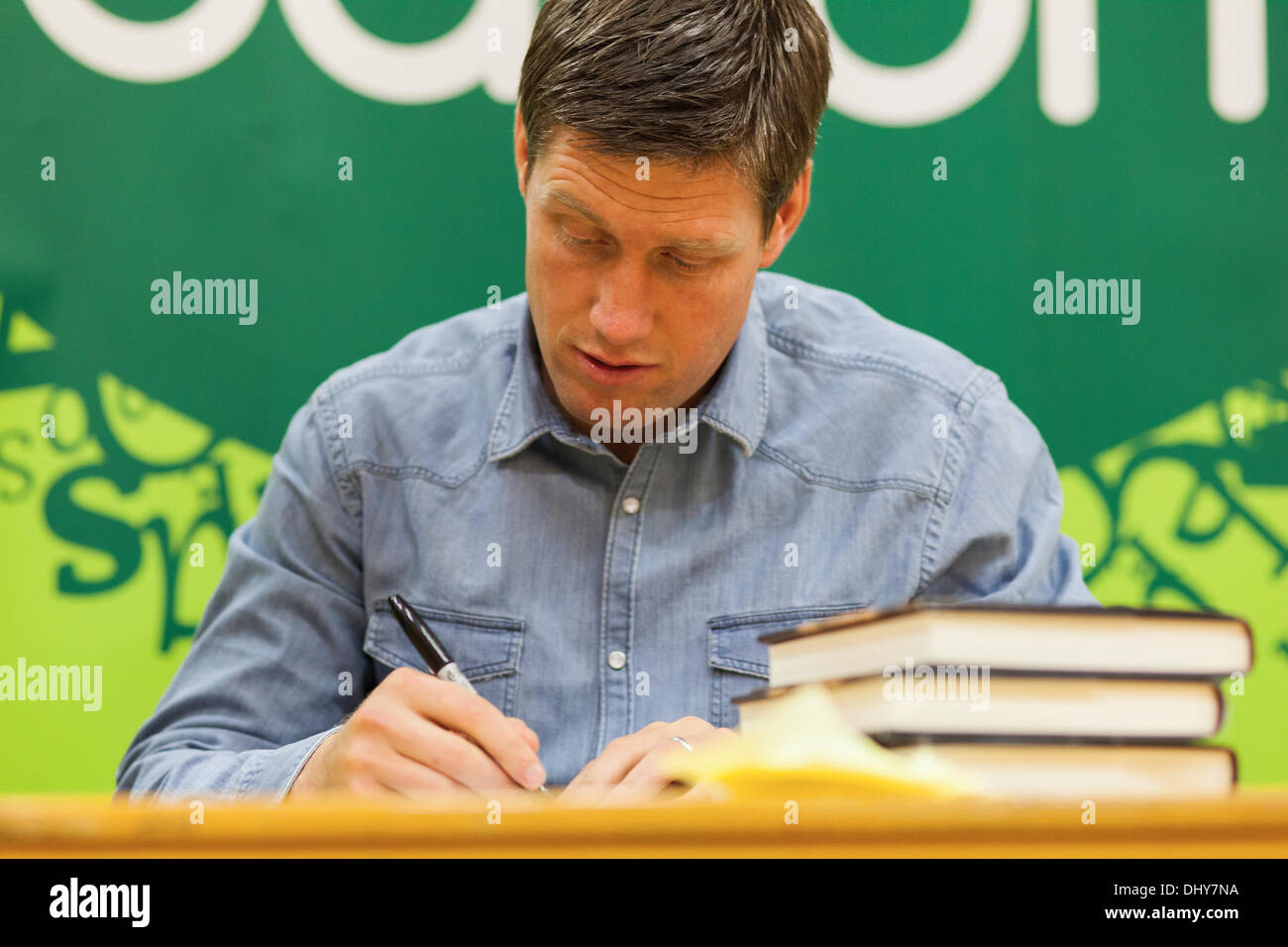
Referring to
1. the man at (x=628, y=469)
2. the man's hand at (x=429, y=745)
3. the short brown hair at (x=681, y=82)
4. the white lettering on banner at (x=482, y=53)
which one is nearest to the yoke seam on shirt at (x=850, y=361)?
the man at (x=628, y=469)

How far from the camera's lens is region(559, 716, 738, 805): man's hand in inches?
32.2

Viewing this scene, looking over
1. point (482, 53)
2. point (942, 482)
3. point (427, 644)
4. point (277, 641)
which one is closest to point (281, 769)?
point (427, 644)

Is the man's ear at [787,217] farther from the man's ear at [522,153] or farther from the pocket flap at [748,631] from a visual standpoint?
the pocket flap at [748,631]

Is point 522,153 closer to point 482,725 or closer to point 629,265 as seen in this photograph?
point 629,265

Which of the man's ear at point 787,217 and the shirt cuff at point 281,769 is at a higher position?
the man's ear at point 787,217

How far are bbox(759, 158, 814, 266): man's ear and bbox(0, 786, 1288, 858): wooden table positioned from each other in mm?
923

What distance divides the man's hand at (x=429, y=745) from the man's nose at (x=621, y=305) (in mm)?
385

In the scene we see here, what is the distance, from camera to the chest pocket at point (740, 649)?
127 cm

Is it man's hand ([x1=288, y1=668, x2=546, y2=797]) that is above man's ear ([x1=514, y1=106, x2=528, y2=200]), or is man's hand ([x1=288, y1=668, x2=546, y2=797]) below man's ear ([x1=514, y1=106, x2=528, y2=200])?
below

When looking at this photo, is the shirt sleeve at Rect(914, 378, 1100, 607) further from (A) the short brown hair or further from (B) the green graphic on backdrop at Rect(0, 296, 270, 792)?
(B) the green graphic on backdrop at Rect(0, 296, 270, 792)

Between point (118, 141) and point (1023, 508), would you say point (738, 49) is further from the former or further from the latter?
point (118, 141)

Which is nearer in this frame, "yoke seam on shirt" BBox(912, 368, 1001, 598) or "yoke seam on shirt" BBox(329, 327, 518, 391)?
"yoke seam on shirt" BBox(912, 368, 1001, 598)

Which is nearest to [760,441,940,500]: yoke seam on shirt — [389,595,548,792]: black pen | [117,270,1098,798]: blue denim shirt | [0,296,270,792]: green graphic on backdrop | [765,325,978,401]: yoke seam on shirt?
[117,270,1098,798]: blue denim shirt
